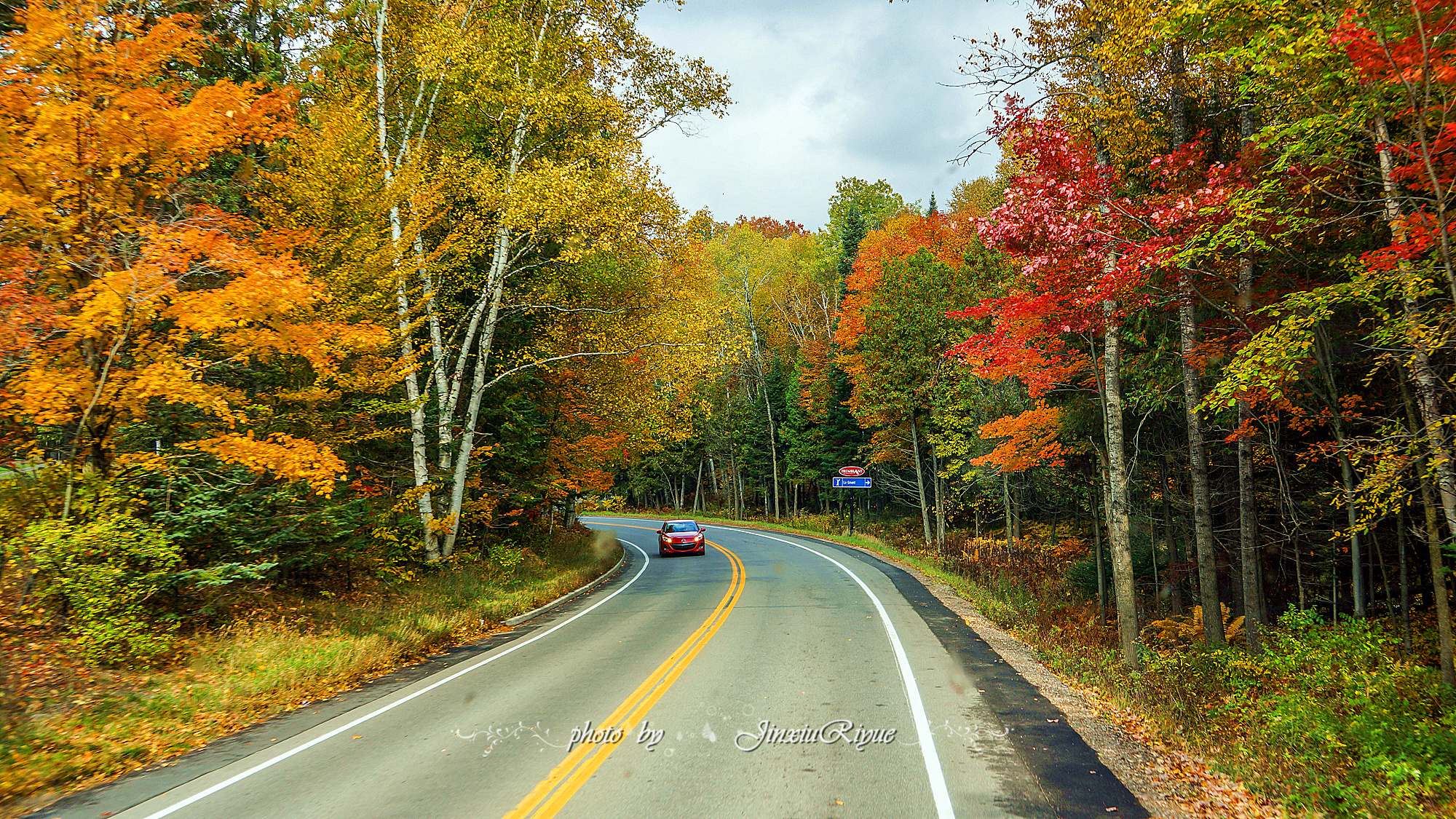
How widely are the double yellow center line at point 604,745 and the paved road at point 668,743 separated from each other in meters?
0.03

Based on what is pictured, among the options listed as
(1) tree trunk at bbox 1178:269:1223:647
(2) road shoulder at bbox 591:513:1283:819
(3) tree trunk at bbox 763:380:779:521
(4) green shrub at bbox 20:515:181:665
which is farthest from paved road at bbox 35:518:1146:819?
(3) tree trunk at bbox 763:380:779:521

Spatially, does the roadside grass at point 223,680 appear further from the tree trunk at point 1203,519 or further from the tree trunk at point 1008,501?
the tree trunk at point 1008,501

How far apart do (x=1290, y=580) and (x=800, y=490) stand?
128 feet

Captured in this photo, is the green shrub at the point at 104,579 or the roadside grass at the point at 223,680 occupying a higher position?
the green shrub at the point at 104,579

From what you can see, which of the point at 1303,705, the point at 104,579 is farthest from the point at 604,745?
the point at 1303,705

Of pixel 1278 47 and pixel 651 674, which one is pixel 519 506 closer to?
pixel 651 674

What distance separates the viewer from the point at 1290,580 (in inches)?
676

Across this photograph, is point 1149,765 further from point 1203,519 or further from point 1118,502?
point 1203,519

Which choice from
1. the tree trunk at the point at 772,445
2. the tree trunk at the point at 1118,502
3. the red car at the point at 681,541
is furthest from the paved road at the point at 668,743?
the tree trunk at the point at 772,445

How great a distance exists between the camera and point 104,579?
27.4 ft

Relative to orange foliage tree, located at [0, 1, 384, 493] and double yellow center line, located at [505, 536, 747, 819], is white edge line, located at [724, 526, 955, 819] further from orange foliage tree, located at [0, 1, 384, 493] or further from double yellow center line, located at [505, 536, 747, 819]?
orange foliage tree, located at [0, 1, 384, 493]

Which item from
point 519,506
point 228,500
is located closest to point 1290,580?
point 519,506

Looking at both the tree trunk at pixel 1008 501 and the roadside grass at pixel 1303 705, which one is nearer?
the roadside grass at pixel 1303 705

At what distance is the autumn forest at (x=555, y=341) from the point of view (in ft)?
24.5
